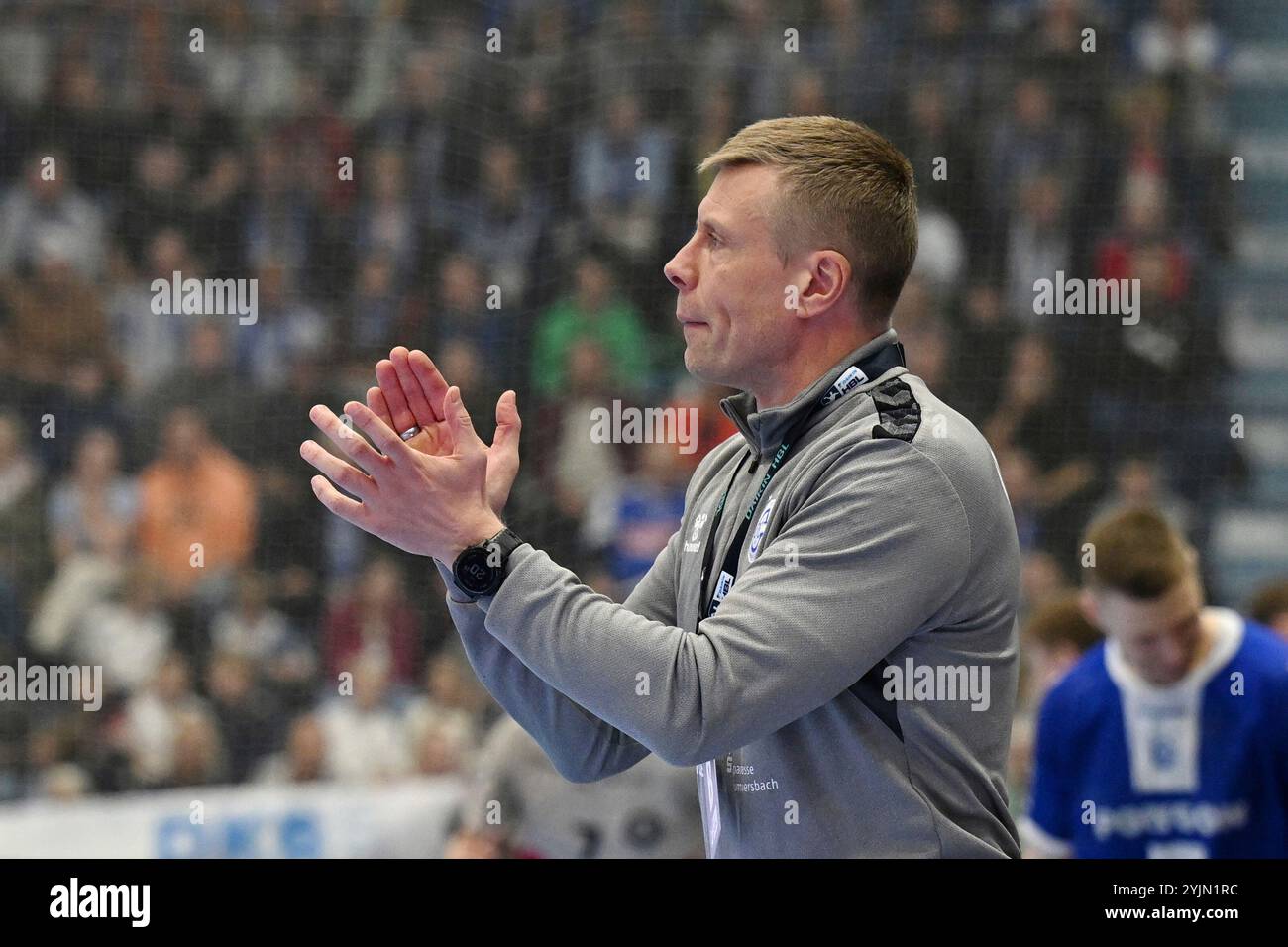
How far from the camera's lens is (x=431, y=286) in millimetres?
5246

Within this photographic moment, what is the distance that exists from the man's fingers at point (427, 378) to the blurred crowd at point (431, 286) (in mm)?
2851

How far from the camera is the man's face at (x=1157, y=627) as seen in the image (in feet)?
12.7

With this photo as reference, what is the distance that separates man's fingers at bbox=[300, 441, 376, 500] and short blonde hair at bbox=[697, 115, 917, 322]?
67cm

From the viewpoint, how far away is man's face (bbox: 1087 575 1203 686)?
3.88 m

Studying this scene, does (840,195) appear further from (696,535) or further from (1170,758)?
(1170,758)

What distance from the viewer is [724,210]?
2.13 metres

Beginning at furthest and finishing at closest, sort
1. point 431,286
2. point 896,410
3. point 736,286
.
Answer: point 431,286, point 736,286, point 896,410

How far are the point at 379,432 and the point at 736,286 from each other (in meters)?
0.57

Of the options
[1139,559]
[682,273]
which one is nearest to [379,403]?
[682,273]

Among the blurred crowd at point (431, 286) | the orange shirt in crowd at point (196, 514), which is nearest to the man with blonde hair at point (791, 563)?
the blurred crowd at point (431, 286)

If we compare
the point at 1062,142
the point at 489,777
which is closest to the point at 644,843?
the point at 489,777

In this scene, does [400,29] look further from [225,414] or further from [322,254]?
[225,414]

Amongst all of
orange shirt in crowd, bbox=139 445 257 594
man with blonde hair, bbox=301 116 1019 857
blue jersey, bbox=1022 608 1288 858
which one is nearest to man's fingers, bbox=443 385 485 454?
man with blonde hair, bbox=301 116 1019 857
